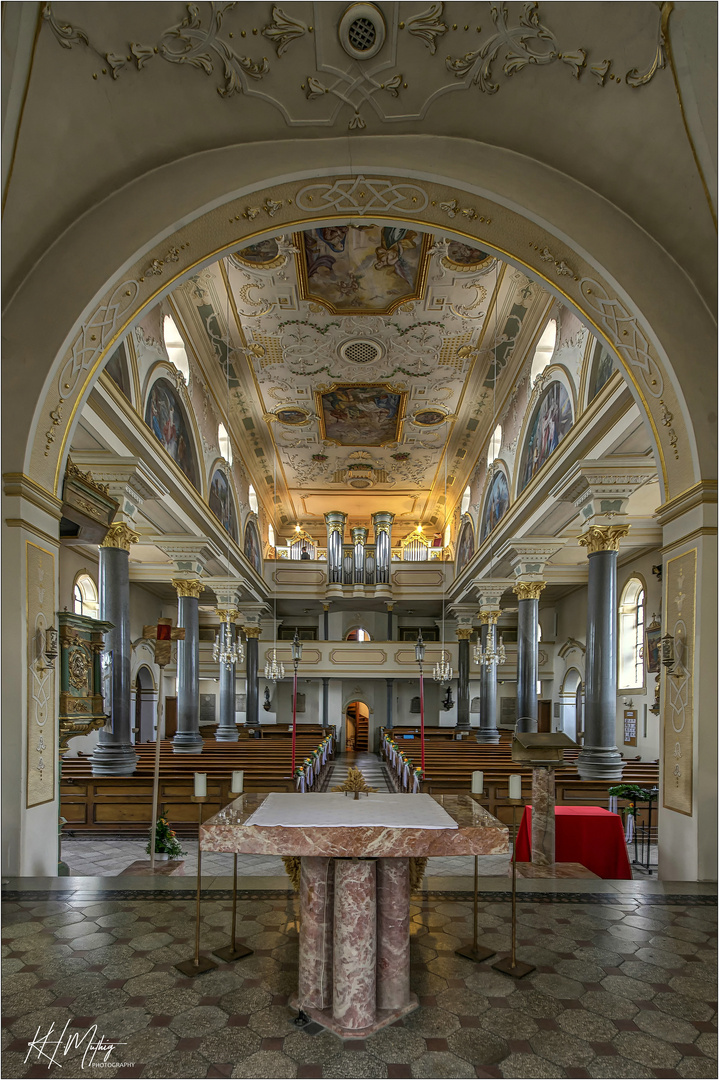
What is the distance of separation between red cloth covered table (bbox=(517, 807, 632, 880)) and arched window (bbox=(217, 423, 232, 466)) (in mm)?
10294

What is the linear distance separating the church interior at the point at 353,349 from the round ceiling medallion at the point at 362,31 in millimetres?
20

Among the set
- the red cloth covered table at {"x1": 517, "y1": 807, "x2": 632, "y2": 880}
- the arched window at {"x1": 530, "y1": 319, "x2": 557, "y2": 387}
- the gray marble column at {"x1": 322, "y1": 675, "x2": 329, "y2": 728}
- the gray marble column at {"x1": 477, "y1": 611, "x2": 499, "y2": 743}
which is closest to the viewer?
the red cloth covered table at {"x1": 517, "y1": 807, "x2": 632, "y2": 880}

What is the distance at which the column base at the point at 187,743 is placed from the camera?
1444 centimetres

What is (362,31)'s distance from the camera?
5.00 meters

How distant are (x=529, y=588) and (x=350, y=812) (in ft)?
35.3

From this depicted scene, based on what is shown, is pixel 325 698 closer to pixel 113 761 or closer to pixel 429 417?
pixel 429 417

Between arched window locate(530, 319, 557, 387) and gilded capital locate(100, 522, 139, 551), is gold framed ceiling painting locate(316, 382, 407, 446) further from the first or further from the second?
gilded capital locate(100, 522, 139, 551)

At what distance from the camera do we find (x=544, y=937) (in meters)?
4.20

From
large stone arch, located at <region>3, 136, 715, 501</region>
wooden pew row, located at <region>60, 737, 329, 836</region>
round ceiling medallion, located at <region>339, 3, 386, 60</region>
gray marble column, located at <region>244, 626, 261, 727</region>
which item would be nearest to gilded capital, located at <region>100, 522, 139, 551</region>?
wooden pew row, located at <region>60, 737, 329, 836</region>

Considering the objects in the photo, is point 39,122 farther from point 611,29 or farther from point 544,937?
point 544,937

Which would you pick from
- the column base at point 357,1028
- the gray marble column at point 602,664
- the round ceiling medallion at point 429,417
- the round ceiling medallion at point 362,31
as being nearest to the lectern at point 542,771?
the column base at point 357,1028

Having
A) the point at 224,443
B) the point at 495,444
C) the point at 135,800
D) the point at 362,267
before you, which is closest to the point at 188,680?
the point at 135,800

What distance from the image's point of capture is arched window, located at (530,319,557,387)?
1080 centimetres

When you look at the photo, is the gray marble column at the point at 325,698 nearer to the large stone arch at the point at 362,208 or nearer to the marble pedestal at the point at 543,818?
the marble pedestal at the point at 543,818
